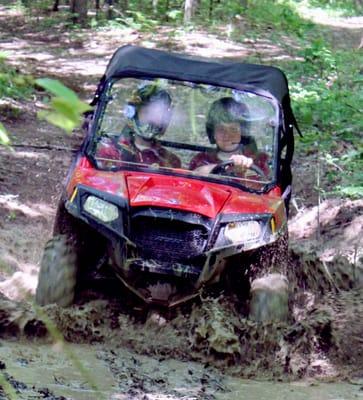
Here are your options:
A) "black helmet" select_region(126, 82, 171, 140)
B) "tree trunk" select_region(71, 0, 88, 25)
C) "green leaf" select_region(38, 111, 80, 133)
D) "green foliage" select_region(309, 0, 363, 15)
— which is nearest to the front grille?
"black helmet" select_region(126, 82, 171, 140)

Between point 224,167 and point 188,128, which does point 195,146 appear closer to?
point 188,128

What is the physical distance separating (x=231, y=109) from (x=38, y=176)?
4021mm

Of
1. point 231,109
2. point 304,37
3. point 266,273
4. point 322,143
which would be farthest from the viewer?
point 304,37

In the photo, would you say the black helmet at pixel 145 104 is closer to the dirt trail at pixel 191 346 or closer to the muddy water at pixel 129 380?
the dirt trail at pixel 191 346

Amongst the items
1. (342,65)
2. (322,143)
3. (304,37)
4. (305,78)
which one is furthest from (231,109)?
(304,37)

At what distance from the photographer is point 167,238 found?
179 inches

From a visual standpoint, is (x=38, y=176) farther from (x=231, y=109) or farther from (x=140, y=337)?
(x=140, y=337)

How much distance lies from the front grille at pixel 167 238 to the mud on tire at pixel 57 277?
524 mm

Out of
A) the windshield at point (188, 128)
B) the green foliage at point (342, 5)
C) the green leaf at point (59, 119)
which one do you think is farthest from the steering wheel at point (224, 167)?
the green foliage at point (342, 5)

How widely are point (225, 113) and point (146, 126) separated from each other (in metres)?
0.54

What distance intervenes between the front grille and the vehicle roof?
140 cm

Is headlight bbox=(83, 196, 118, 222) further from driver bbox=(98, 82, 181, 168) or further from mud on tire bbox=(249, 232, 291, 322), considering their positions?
mud on tire bbox=(249, 232, 291, 322)

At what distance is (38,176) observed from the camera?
8.99 m

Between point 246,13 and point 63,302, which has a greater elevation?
point 63,302
